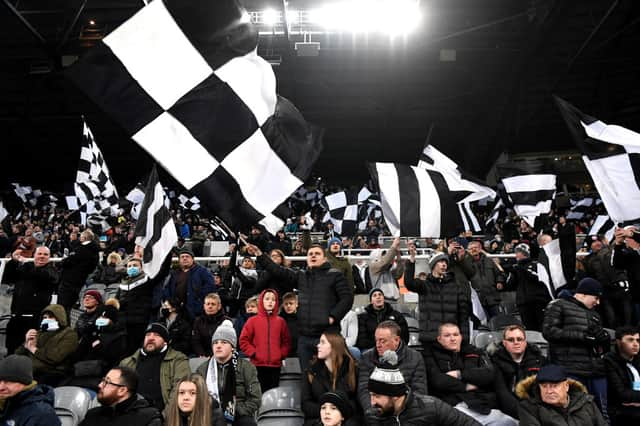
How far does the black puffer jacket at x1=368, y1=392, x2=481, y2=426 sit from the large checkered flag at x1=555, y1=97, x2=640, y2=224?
264 cm

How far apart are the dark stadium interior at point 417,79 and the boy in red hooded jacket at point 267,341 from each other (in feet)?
29.5

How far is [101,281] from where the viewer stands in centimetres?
827

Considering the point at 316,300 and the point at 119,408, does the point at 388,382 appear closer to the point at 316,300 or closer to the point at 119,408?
the point at 316,300

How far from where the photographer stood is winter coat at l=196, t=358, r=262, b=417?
4.29m

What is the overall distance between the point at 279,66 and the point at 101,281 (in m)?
8.25

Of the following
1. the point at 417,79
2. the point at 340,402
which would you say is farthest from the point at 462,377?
the point at 417,79

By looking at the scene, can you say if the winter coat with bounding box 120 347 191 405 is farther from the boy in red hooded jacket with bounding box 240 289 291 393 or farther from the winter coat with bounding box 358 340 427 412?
the winter coat with bounding box 358 340 427 412

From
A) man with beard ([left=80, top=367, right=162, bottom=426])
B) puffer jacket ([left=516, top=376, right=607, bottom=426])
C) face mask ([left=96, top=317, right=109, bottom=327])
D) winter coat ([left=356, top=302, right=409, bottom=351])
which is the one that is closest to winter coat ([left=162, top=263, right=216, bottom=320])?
face mask ([left=96, top=317, right=109, bottom=327])

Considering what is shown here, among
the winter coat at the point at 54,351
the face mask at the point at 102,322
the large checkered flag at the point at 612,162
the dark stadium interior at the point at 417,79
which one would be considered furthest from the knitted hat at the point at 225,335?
the dark stadium interior at the point at 417,79

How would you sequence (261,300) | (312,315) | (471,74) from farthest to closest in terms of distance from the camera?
(471,74) < (261,300) < (312,315)

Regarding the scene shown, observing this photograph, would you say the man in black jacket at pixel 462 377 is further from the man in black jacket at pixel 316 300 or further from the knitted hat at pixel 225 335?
the knitted hat at pixel 225 335

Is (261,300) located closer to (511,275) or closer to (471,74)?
(511,275)

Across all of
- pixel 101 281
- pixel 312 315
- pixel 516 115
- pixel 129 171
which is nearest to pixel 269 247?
pixel 101 281

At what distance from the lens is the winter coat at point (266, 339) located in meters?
5.00
